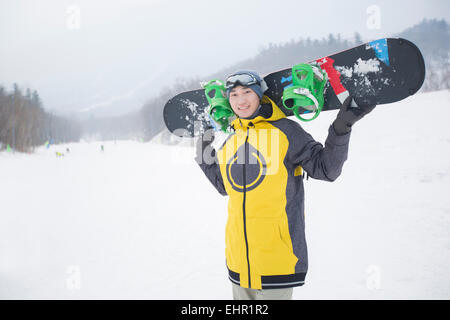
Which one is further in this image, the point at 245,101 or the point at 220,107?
the point at 220,107

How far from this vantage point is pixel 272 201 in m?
1.43

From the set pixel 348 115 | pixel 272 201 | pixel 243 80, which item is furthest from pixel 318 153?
pixel 243 80

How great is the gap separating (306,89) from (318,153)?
426 mm

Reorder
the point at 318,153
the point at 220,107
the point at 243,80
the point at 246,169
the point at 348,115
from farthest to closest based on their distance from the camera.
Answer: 1. the point at 220,107
2. the point at 243,80
3. the point at 246,169
4. the point at 318,153
5. the point at 348,115

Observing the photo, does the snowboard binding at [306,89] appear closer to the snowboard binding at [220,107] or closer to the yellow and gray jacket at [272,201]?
the yellow and gray jacket at [272,201]

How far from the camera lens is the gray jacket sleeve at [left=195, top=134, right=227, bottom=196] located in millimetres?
1861

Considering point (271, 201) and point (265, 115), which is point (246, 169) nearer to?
point (271, 201)

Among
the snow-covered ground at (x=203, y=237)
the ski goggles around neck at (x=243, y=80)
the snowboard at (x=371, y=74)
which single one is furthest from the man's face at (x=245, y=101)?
the snow-covered ground at (x=203, y=237)

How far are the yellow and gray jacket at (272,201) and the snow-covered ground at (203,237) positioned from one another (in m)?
1.55

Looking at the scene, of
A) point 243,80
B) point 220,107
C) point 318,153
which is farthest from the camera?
point 220,107

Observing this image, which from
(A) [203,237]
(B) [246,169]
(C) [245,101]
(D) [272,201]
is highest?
(C) [245,101]

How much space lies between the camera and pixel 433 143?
8.58 metres

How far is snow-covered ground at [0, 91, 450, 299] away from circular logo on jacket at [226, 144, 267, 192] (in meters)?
1.85

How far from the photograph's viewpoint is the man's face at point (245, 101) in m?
1.60
